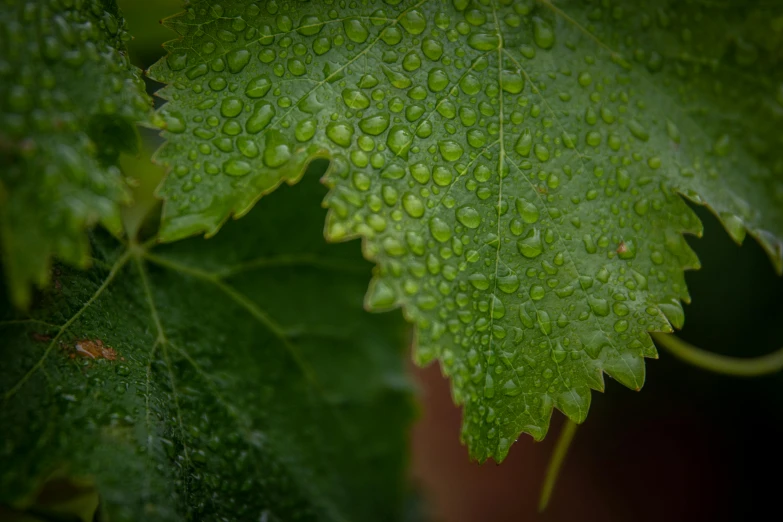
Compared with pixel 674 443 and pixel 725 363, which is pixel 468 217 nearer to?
pixel 725 363

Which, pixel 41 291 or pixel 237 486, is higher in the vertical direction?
pixel 41 291

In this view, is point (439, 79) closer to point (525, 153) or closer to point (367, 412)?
point (525, 153)

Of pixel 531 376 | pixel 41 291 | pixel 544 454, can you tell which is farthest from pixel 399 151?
pixel 544 454

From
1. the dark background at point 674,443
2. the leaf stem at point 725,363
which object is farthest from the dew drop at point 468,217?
the dark background at point 674,443

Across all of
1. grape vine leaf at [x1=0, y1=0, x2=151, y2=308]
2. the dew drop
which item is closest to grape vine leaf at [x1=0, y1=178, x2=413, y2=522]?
grape vine leaf at [x1=0, y1=0, x2=151, y2=308]

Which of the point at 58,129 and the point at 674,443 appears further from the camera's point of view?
the point at 674,443

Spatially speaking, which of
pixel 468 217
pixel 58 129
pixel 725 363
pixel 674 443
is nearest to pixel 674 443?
pixel 674 443

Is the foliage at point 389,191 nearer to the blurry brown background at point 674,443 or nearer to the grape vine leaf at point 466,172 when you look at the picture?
the grape vine leaf at point 466,172
